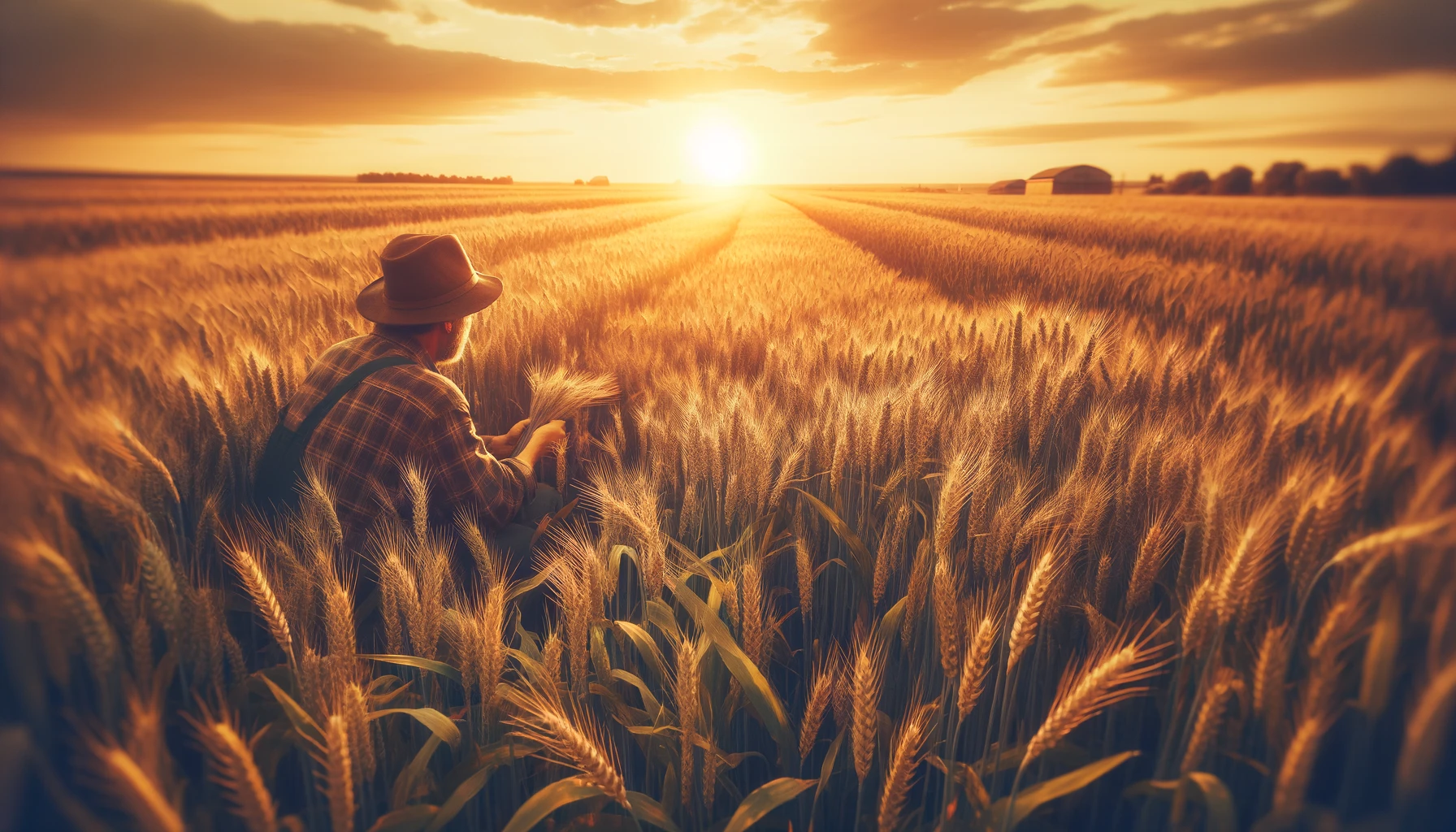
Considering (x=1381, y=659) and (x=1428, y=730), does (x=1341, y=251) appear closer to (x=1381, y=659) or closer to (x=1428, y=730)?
(x=1381, y=659)

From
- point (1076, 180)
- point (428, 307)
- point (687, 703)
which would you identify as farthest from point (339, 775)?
point (1076, 180)

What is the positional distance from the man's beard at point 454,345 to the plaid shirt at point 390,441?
232mm

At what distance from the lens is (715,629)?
140cm

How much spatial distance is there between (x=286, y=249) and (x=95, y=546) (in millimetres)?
5985

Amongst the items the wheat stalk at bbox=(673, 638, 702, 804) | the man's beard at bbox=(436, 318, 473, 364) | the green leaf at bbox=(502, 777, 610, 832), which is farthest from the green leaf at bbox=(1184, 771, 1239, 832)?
the man's beard at bbox=(436, 318, 473, 364)

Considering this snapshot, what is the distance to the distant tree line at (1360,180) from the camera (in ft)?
3.56

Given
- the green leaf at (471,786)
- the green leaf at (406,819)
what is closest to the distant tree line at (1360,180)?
the green leaf at (471,786)

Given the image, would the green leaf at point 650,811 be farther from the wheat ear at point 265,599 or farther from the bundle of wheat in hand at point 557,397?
the bundle of wheat in hand at point 557,397

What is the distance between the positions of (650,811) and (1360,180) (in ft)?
5.98

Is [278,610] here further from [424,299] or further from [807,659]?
[424,299]

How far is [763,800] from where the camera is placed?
3.81ft

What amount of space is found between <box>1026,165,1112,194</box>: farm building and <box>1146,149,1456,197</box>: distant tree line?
17.5 meters

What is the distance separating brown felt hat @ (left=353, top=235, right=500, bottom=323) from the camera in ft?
7.56

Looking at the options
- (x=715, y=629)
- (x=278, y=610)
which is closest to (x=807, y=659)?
(x=715, y=629)
